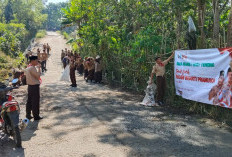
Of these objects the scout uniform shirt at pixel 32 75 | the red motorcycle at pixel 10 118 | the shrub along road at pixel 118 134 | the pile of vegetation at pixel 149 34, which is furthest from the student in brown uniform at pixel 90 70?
the red motorcycle at pixel 10 118

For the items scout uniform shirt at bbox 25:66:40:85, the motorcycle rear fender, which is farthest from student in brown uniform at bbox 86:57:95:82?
the motorcycle rear fender

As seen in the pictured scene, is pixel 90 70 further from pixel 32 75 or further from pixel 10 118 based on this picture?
pixel 10 118

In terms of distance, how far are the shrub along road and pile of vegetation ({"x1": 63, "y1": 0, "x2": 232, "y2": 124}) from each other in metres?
1.01

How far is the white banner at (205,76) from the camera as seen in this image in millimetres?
6090

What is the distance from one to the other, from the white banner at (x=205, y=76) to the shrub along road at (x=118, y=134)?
60cm

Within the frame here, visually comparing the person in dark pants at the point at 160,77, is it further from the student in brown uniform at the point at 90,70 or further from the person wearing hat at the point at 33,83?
the student in brown uniform at the point at 90,70

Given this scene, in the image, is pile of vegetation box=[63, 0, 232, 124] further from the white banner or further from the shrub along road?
the shrub along road

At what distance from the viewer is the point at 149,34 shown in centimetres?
973

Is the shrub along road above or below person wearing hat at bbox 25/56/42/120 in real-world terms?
below

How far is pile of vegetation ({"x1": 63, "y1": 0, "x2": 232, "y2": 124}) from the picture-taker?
827cm

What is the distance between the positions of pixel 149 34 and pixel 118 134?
16.6 ft

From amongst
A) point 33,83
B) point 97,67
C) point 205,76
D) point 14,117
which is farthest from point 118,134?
point 97,67

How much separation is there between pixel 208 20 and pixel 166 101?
17.2 ft

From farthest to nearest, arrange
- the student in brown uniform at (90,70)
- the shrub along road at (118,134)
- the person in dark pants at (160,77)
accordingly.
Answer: the student in brown uniform at (90,70)
the person in dark pants at (160,77)
the shrub along road at (118,134)
